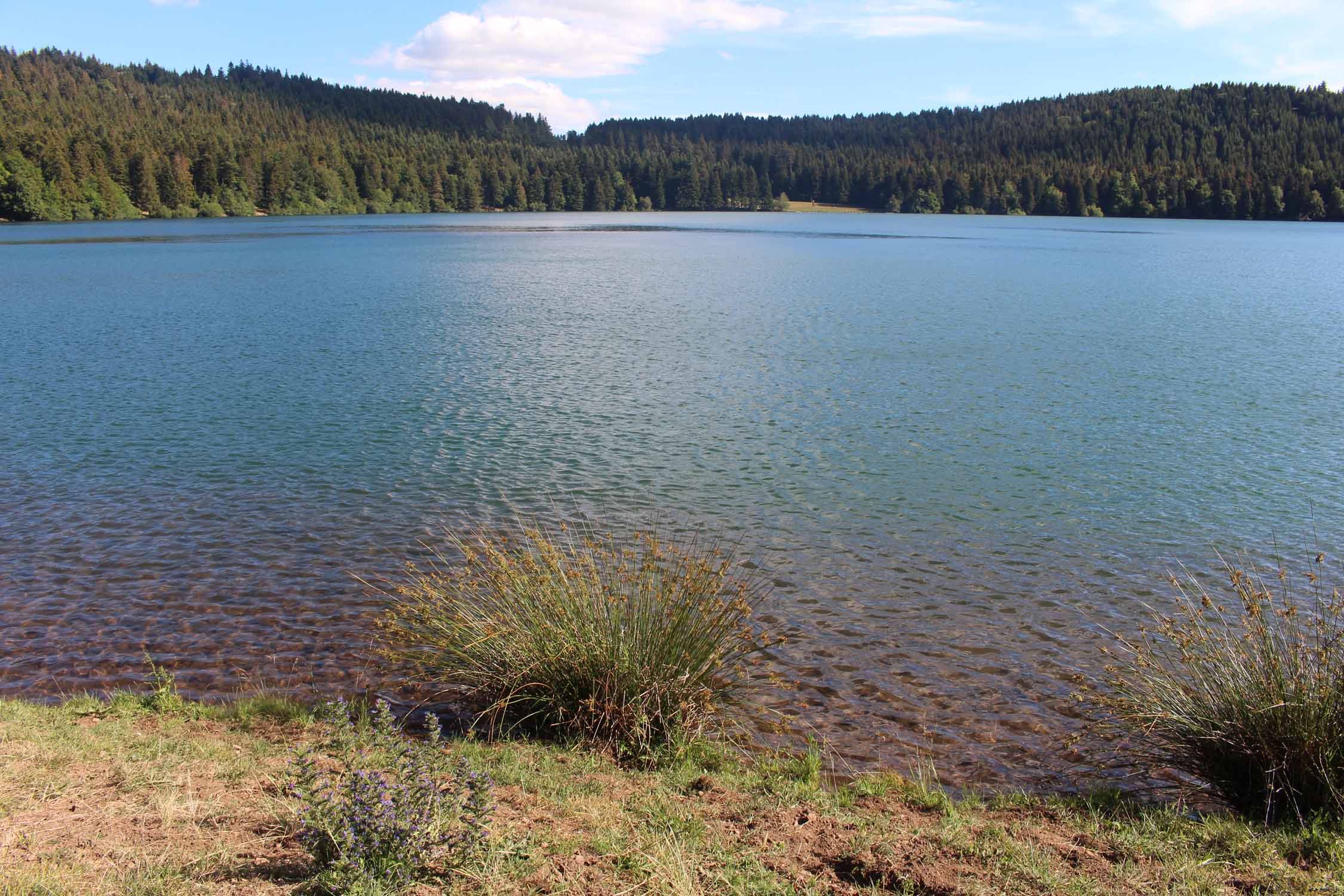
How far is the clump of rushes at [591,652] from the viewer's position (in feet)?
23.3

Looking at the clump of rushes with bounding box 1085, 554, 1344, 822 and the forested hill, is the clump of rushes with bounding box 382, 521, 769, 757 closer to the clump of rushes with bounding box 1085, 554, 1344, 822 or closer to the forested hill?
the clump of rushes with bounding box 1085, 554, 1344, 822

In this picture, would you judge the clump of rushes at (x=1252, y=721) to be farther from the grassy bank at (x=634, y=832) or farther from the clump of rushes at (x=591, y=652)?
the clump of rushes at (x=591, y=652)

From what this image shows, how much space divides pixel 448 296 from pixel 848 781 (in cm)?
3854

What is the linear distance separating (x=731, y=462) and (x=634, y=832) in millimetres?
11003

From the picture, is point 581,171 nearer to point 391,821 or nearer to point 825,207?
point 825,207

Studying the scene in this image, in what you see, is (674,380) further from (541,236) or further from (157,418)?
(541,236)

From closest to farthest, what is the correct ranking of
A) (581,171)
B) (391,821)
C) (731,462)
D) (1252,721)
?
1. (391,821)
2. (1252,721)
3. (731,462)
4. (581,171)

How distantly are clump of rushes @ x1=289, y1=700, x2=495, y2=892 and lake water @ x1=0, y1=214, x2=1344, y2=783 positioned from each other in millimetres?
3525

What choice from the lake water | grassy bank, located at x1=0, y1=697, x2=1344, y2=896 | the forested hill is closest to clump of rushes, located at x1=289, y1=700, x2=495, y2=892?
grassy bank, located at x1=0, y1=697, x2=1344, y2=896

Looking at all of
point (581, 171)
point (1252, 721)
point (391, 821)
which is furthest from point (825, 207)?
point (391, 821)

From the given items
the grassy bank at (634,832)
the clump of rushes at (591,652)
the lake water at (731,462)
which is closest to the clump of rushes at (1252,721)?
the grassy bank at (634,832)

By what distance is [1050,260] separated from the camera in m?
62.2

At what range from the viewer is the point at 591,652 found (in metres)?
7.14

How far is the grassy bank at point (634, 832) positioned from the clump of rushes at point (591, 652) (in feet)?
1.24
